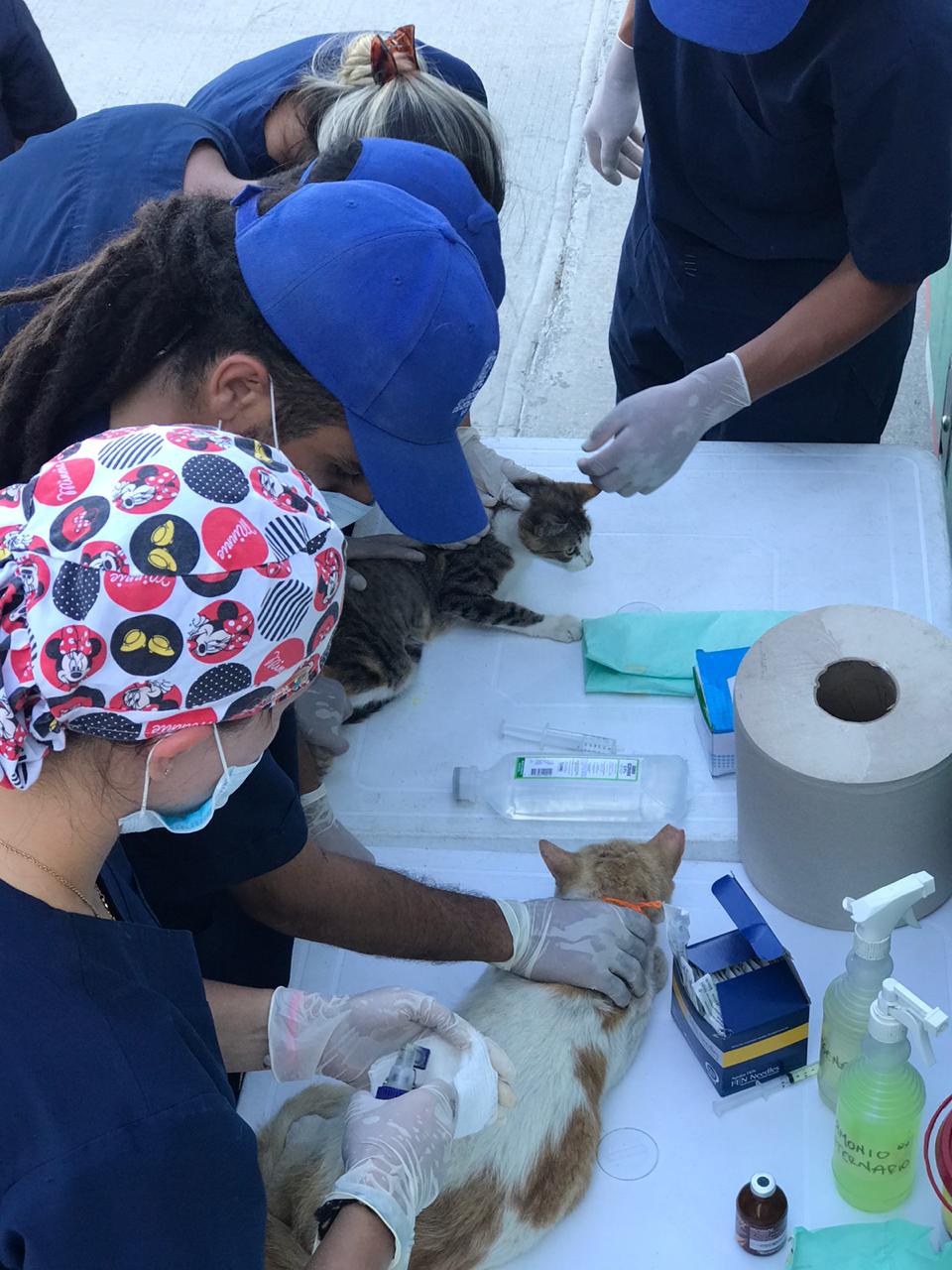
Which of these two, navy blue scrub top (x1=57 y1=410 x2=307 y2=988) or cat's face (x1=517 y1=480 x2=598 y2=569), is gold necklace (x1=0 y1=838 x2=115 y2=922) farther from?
cat's face (x1=517 y1=480 x2=598 y2=569)

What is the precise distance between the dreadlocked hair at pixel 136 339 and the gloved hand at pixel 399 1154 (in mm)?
834

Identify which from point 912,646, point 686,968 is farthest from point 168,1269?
point 912,646

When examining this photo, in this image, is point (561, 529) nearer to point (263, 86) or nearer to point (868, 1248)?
point (263, 86)

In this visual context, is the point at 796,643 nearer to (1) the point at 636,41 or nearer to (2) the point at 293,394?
(2) the point at 293,394

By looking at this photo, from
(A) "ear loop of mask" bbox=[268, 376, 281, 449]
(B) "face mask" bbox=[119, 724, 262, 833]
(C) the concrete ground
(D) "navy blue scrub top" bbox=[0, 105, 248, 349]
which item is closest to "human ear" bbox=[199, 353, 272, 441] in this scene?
(A) "ear loop of mask" bbox=[268, 376, 281, 449]

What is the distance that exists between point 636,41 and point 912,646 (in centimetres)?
127

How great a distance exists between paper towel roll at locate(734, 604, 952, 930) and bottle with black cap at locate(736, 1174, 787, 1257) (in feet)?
1.34

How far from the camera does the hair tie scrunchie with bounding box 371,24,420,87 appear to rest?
204 centimetres

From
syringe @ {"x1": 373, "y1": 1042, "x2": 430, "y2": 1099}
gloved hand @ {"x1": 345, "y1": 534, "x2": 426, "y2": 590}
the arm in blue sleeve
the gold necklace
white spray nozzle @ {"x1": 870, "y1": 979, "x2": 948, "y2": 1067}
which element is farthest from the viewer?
the arm in blue sleeve

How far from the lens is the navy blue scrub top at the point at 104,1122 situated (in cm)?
93

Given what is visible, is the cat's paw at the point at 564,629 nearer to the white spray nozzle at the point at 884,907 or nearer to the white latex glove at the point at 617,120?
the white spray nozzle at the point at 884,907

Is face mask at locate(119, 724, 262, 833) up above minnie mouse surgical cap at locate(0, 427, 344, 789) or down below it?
below

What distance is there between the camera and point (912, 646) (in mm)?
1572

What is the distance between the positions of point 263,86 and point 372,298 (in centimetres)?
106
